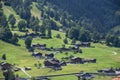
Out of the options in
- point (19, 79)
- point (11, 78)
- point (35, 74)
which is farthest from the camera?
point (35, 74)

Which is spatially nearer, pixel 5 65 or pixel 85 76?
pixel 85 76

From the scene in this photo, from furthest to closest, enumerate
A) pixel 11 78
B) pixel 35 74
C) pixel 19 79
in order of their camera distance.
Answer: pixel 35 74, pixel 19 79, pixel 11 78

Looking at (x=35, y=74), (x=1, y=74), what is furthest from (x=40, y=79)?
(x=1, y=74)

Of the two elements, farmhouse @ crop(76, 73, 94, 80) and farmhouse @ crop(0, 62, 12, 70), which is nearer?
farmhouse @ crop(76, 73, 94, 80)

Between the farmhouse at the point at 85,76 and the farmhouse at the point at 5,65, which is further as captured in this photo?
the farmhouse at the point at 5,65

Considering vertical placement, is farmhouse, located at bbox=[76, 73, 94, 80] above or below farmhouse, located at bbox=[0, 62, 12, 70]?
below

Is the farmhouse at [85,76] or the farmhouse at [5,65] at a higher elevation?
the farmhouse at [5,65]

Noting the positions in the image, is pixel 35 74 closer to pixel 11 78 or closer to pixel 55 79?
pixel 55 79

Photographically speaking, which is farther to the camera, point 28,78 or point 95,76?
point 95,76

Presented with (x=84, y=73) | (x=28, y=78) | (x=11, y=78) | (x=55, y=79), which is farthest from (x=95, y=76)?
(x=11, y=78)

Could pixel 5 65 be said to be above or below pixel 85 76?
above

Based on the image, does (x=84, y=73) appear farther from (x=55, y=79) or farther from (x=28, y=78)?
(x=28, y=78)
